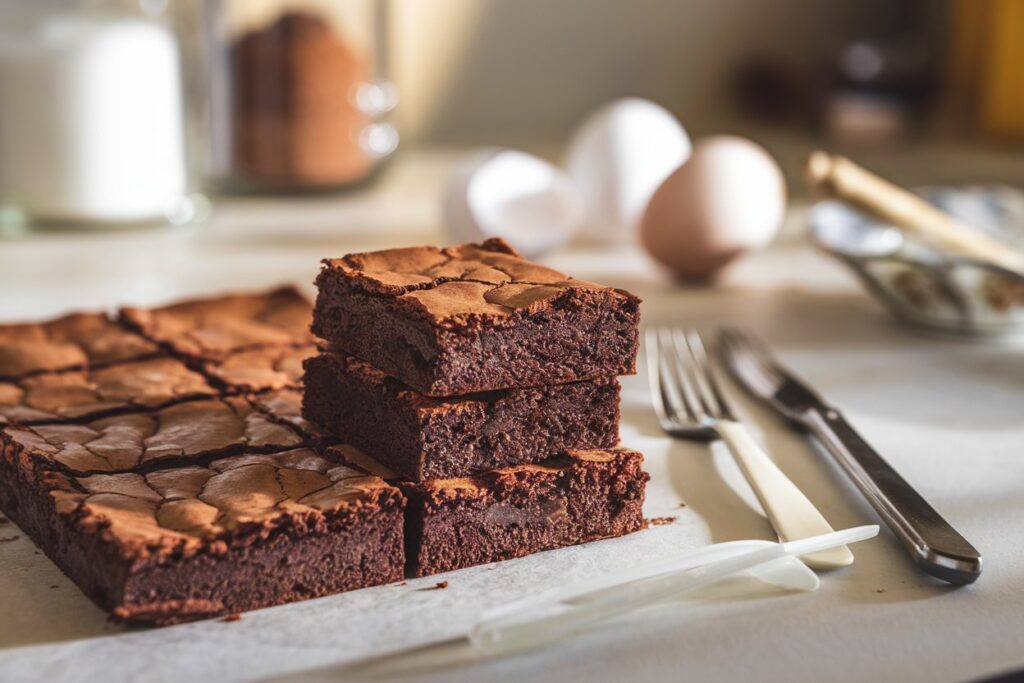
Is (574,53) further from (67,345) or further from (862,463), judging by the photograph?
(862,463)

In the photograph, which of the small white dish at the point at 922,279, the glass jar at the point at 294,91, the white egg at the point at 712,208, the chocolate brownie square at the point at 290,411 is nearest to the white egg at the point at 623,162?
the white egg at the point at 712,208

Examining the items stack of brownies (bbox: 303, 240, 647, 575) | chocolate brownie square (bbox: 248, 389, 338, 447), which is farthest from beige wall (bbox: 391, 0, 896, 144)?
stack of brownies (bbox: 303, 240, 647, 575)

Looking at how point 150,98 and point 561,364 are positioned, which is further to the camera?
point 150,98

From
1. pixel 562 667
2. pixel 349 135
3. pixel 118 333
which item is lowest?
pixel 562 667

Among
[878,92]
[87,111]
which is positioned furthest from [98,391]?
[878,92]

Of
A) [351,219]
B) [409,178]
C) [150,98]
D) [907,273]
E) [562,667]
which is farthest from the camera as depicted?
[409,178]

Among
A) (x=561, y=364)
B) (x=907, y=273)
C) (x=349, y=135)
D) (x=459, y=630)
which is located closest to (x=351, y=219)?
(x=349, y=135)

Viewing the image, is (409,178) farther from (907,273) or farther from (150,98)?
(907,273)
